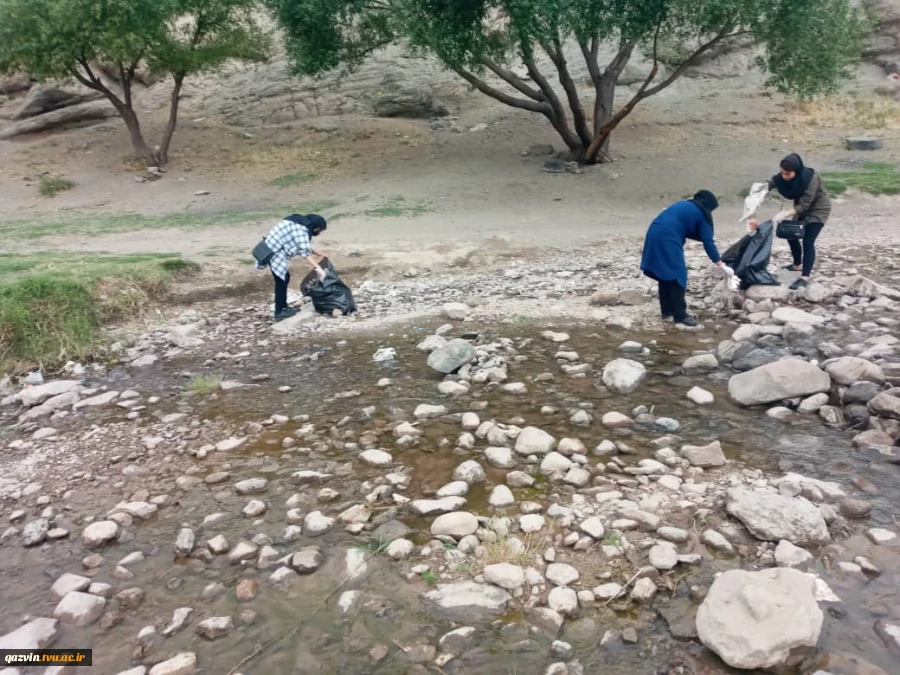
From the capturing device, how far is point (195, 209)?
15586 mm

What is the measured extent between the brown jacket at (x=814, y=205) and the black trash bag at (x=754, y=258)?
0.40 meters

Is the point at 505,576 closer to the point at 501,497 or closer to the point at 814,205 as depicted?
the point at 501,497

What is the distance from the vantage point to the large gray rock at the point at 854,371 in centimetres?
505

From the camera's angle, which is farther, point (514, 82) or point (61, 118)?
point (61, 118)

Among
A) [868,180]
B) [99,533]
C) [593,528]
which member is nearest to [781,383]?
[593,528]

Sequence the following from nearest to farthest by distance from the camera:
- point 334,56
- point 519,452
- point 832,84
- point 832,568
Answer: point 832,568, point 519,452, point 832,84, point 334,56

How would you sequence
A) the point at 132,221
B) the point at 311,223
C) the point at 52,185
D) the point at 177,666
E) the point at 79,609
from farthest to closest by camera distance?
the point at 52,185 → the point at 132,221 → the point at 311,223 → the point at 79,609 → the point at 177,666

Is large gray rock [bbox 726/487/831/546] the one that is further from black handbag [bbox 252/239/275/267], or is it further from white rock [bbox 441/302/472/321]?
black handbag [bbox 252/239/275/267]

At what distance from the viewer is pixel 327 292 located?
793 cm

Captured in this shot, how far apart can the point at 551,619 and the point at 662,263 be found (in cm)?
447

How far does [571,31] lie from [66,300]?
973 centimetres

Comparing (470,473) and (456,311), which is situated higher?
(456,311)

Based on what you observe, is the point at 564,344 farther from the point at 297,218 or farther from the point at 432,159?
the point at 432,159

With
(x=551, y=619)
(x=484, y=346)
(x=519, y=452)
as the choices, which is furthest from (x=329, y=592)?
(x=484, y=346)
